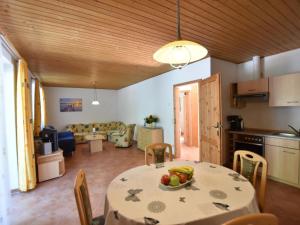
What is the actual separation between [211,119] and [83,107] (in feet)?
20.8

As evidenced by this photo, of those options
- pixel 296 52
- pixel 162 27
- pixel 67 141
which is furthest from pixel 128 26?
pixel 67 141

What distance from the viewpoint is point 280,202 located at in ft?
7.45

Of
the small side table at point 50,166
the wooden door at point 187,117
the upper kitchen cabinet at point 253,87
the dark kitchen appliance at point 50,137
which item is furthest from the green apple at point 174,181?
the wooden door at point 187,117

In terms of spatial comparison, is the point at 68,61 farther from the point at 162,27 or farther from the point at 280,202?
the point at 280,202

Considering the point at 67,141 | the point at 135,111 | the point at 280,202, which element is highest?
the point at 135,111

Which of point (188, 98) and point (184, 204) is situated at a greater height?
point (188, 98)

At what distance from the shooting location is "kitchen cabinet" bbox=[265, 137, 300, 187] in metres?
2.61

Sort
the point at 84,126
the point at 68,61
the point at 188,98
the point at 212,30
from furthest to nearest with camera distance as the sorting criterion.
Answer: the point at 84,126
the point at 188,98
the point at 68,61
the point at 212,30

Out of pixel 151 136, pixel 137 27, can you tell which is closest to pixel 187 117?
pixel 151 136

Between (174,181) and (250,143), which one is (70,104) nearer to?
(250,143)

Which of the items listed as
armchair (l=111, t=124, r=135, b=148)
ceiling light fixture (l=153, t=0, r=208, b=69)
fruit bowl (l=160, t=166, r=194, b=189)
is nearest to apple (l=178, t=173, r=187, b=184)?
fruit bowl (l=160, t=166, r=194, b=189)

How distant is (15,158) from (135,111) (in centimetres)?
439

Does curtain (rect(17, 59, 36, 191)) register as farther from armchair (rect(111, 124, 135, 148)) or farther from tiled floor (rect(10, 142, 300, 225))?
armchair (rect(111, 124, 135, 148))

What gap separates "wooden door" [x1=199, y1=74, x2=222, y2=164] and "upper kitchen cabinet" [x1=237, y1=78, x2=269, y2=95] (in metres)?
0.92
